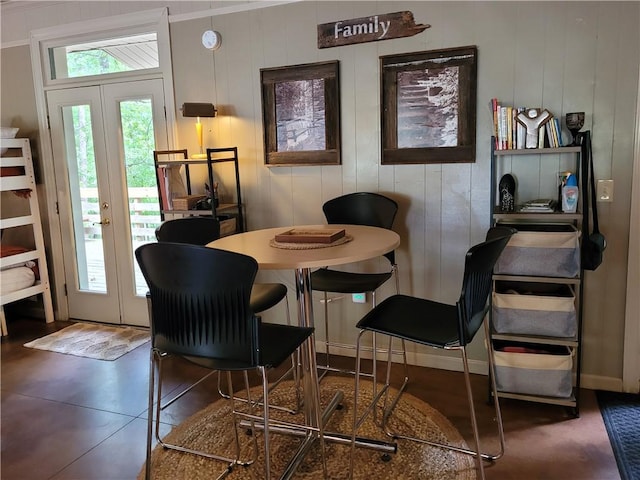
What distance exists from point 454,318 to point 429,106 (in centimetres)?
137

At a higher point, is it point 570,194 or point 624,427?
point 570,194

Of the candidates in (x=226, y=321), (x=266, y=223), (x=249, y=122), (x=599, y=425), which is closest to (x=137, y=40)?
(x=249, y=122)

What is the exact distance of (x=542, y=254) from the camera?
2555 millimetres

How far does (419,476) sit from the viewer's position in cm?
216

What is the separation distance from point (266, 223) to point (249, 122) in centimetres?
69

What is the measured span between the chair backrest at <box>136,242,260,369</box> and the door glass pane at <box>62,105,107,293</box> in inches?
104

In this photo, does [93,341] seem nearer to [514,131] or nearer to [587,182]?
[514,131]

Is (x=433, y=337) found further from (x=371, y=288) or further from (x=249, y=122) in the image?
(x=249, y=122)

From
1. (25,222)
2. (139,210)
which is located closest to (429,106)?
(139,210)

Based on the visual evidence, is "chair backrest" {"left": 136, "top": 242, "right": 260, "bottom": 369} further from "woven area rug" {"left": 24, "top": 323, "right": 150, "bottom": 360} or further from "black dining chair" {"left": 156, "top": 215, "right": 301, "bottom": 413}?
"woven area rug" {"left": 24, "top": 323, "right": 150, "bottom": 360}

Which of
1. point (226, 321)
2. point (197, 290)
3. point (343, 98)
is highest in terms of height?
point (343, 98)

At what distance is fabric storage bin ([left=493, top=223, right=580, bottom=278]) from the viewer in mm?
2521

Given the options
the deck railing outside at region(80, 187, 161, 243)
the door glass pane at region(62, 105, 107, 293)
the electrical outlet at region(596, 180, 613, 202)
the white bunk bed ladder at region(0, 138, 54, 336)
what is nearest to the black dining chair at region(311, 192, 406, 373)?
the electrical outlet at region(596, 180, 613, 202)

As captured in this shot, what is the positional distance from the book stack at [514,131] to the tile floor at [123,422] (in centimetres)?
136
